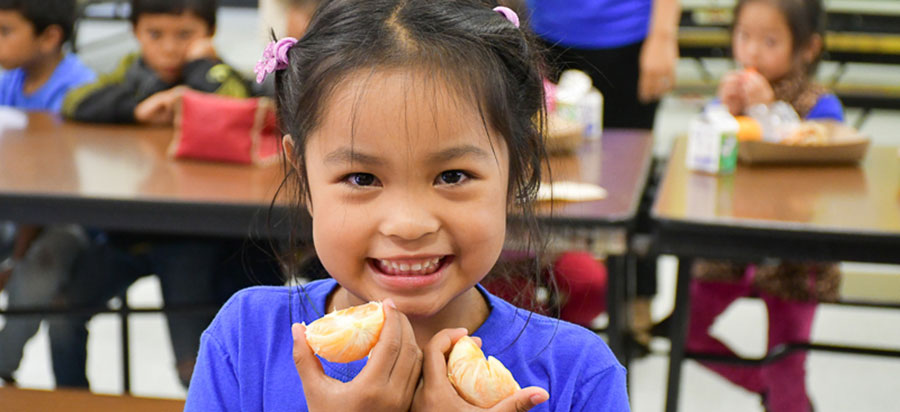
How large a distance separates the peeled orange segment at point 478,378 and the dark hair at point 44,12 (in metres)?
2.29

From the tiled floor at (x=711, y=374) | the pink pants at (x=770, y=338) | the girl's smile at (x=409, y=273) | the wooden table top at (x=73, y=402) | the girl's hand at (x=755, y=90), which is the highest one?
the girl's smile at (x=409, y=273)

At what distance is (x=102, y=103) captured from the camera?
8.21 feet

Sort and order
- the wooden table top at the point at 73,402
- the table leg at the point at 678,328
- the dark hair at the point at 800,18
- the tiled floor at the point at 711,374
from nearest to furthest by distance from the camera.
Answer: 1. the wooden table top at the point at 73,402
2. the table leg at the point at 678,328
3. the dark hair at the point at 800,18
4. the tiled floor at the point at 711,374

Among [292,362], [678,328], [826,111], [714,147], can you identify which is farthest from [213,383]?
[826,111]

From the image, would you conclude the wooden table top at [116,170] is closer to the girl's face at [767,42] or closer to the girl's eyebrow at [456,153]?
the girl's eyebrow at [456,153]

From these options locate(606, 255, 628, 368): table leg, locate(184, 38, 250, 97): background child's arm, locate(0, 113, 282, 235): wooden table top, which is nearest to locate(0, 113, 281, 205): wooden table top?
locate(0, 113, 282, 235): wooden table top

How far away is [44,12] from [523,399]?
93.8 inches

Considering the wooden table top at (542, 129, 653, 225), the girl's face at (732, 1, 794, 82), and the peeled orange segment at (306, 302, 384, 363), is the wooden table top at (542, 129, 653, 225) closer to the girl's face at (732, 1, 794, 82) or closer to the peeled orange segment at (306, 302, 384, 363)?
the girl's face at (732, 1, 794, 82)

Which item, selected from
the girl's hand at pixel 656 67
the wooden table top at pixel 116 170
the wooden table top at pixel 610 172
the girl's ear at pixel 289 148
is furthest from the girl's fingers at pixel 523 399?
the girl's hand at pixel 656 67

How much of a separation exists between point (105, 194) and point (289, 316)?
3.00ft

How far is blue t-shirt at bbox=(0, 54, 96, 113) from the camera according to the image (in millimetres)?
2844

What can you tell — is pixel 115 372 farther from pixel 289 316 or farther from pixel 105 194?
pixel 289 316

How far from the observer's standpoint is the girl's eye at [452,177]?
3.09ft

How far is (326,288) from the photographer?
3.76 feet
